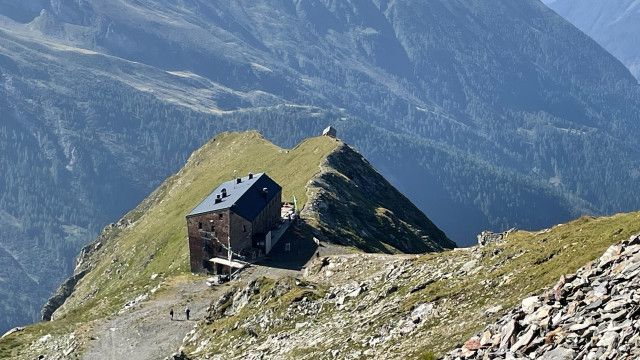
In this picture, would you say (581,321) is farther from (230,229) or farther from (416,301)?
(230,229)

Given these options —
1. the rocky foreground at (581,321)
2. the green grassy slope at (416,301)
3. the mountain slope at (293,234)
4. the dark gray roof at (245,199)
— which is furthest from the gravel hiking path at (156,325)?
A: the rocky foreground at (581,321)

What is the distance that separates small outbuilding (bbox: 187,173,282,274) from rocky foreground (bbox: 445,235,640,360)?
79.3 metres

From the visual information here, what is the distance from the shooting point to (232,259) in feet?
379

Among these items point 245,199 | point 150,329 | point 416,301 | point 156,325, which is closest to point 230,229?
point 245,199

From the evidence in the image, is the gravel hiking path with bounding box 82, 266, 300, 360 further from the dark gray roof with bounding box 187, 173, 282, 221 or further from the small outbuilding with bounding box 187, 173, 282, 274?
the dark gray roof with bounding box 187, 173, 282, 221

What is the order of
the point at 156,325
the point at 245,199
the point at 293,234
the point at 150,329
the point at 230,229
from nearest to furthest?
the point at 150,329 → the point at 156,325 → the point at 230,229 → the point at 293,234 → the point at 245,199

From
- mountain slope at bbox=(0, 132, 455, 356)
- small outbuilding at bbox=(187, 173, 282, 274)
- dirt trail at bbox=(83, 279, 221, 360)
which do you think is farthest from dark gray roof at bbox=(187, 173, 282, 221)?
dirt trail at bbox=(83, 279, 221, 360)

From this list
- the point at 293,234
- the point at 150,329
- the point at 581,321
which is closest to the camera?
the point at 581,321

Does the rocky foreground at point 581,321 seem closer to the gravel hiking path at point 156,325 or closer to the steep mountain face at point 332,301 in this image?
the steep mountain face at point 332,301

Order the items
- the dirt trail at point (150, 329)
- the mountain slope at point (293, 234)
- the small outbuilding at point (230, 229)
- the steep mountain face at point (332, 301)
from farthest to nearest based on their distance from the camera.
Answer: the mountain slope at point (293, 234)
the small outbuilding at point (230, 229)
the dirt trail at point (150, 329)
the steep mountain face at point (332, 301)

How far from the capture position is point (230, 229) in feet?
382

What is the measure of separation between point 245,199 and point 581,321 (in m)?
92.9

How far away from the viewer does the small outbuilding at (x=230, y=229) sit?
382ft

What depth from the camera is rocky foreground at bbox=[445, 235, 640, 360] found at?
89.4 feet
